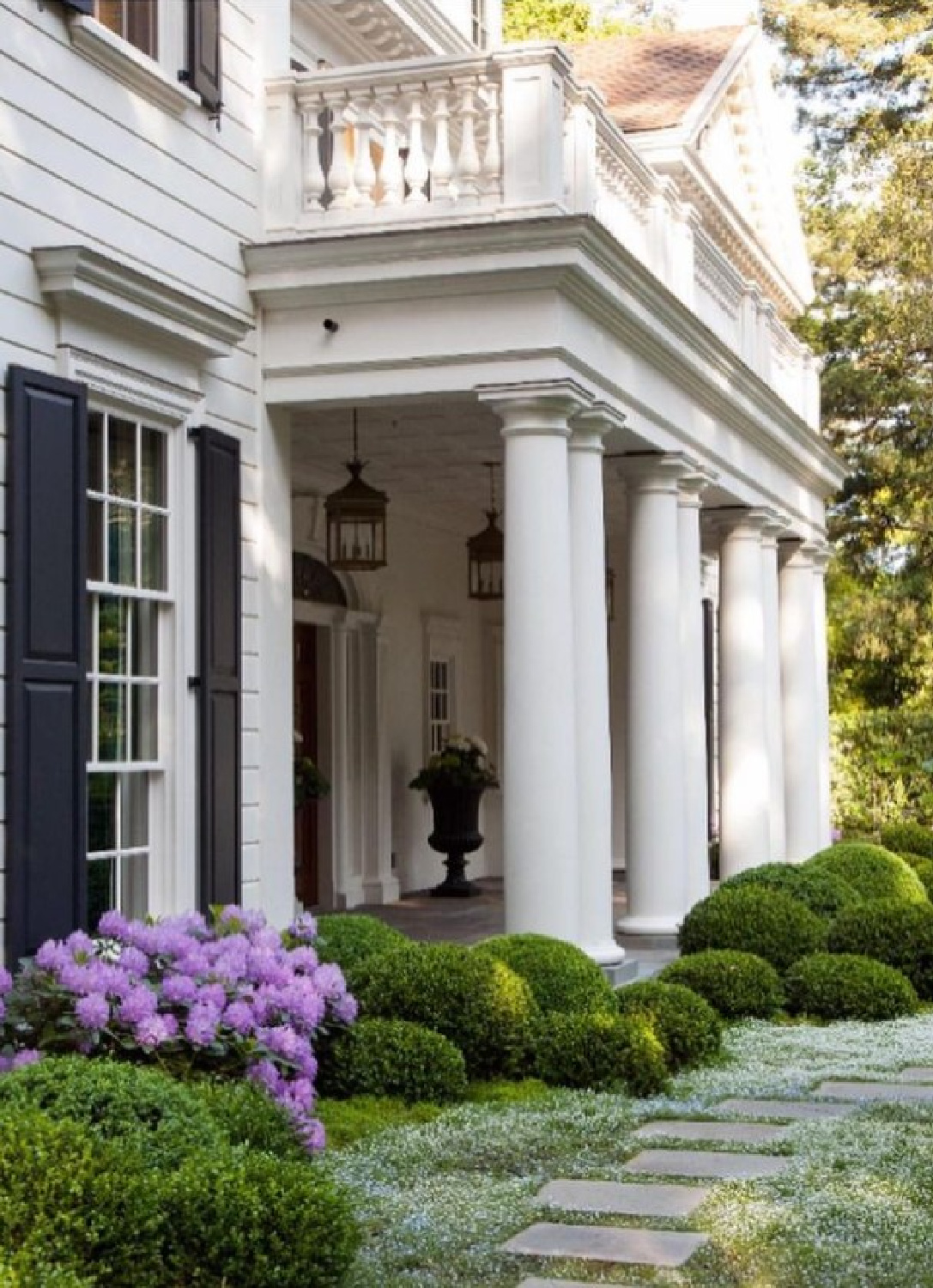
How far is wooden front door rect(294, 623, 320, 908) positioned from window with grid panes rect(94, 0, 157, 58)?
697cm

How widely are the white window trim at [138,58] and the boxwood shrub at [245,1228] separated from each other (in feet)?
19.4

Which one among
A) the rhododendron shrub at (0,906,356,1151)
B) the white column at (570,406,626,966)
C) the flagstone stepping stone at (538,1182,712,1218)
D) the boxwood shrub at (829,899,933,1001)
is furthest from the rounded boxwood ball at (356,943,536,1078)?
the boxwood shrub at (829,899,933,1001)

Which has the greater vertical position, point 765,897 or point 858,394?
point 858,394

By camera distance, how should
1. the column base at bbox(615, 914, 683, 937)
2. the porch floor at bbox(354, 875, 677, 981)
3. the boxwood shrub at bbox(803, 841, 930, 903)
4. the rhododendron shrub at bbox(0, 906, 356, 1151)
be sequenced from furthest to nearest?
the boxwood shrub at bbox(803, 841, 930, 903) → the column base at bbox(615, 914, 683, 937) → the porch floor at bbox(354, 875, 677, 981) → the rhododendron shrub at bbox(0, 906, 356, 1151)

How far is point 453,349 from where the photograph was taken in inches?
431

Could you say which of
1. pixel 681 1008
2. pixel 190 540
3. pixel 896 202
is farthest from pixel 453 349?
pixel 896 202

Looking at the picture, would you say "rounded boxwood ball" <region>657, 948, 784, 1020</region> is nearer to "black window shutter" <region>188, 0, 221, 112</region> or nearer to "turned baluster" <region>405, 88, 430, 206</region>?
"turned baluster" <region>405, 88, 430, 206</region>

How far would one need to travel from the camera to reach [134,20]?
977cm

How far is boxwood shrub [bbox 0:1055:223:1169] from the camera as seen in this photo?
538 cm

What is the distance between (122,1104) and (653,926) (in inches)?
328

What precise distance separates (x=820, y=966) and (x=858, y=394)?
17.9m

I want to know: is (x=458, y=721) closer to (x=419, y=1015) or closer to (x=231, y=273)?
(x=231, y=273)

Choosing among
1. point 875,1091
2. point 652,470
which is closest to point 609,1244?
point 875,1091

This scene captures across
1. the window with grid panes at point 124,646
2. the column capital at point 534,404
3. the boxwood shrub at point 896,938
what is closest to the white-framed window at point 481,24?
the column capital at point 534,404
